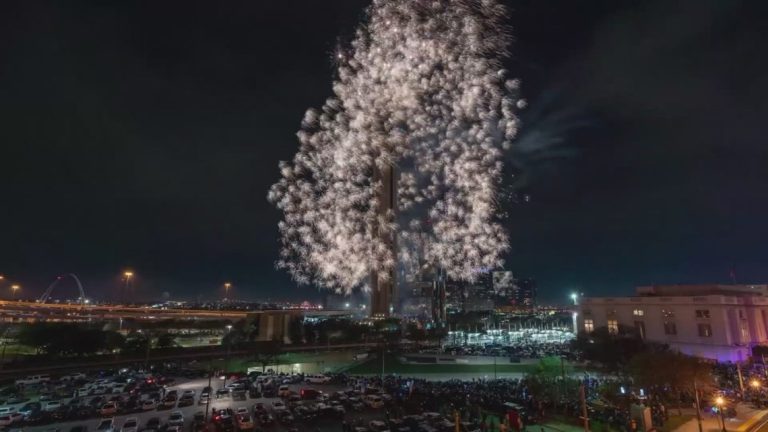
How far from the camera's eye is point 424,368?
6362 cm

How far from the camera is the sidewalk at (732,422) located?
85.1 feet

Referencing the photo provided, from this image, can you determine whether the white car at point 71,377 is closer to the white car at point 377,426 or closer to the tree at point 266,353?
the tree at point 266,353

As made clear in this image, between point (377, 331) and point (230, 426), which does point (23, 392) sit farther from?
point (377, 331)

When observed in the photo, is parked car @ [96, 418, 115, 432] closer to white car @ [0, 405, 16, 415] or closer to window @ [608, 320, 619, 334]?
white car @ [0, 405, 16, 415]

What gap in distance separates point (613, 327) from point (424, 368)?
3026 centimetres

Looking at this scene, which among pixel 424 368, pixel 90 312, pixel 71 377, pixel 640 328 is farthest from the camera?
pixel 90 312

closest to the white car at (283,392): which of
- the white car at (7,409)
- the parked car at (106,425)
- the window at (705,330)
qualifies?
the parked car at (106,425)

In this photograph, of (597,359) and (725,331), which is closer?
Answer: (725,331)

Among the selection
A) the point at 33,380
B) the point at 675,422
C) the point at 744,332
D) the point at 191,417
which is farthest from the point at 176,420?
the point at 744,332

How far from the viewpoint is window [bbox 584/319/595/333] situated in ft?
234

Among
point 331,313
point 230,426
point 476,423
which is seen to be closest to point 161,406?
point 230,426

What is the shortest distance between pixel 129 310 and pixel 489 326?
140751mm

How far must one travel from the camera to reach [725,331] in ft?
178

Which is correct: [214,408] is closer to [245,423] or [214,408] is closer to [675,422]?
[245,423]
